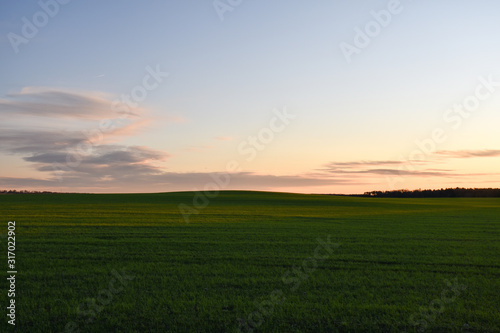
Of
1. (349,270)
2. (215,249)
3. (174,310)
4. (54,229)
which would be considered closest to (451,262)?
(349,270)

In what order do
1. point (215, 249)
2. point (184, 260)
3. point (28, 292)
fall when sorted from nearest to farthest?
point (28, 292), point (184, 260), point (215, 249)

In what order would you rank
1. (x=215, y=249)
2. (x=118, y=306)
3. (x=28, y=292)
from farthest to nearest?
(x=215, y=249) → (x=28, y=292) → (x=118, y=306)

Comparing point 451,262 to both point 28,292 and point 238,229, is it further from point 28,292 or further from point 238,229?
point 28,292

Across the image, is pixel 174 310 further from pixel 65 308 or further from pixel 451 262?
pixel 451 262

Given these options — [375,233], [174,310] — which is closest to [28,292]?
[174,310]

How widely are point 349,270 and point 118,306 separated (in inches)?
262

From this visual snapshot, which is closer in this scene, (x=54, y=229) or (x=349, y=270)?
(x=349, y=270)

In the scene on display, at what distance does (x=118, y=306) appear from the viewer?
816 centimetres

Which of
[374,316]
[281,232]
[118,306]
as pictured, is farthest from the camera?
[281,232]

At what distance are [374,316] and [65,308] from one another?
631cm

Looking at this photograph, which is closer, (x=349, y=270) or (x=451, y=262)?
(x=349, y=270)

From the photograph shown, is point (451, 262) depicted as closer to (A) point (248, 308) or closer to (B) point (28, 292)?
(A) point (248, 308)

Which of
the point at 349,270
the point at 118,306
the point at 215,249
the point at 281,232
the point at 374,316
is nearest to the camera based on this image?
the point at 374,316

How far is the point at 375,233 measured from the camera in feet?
67.3
